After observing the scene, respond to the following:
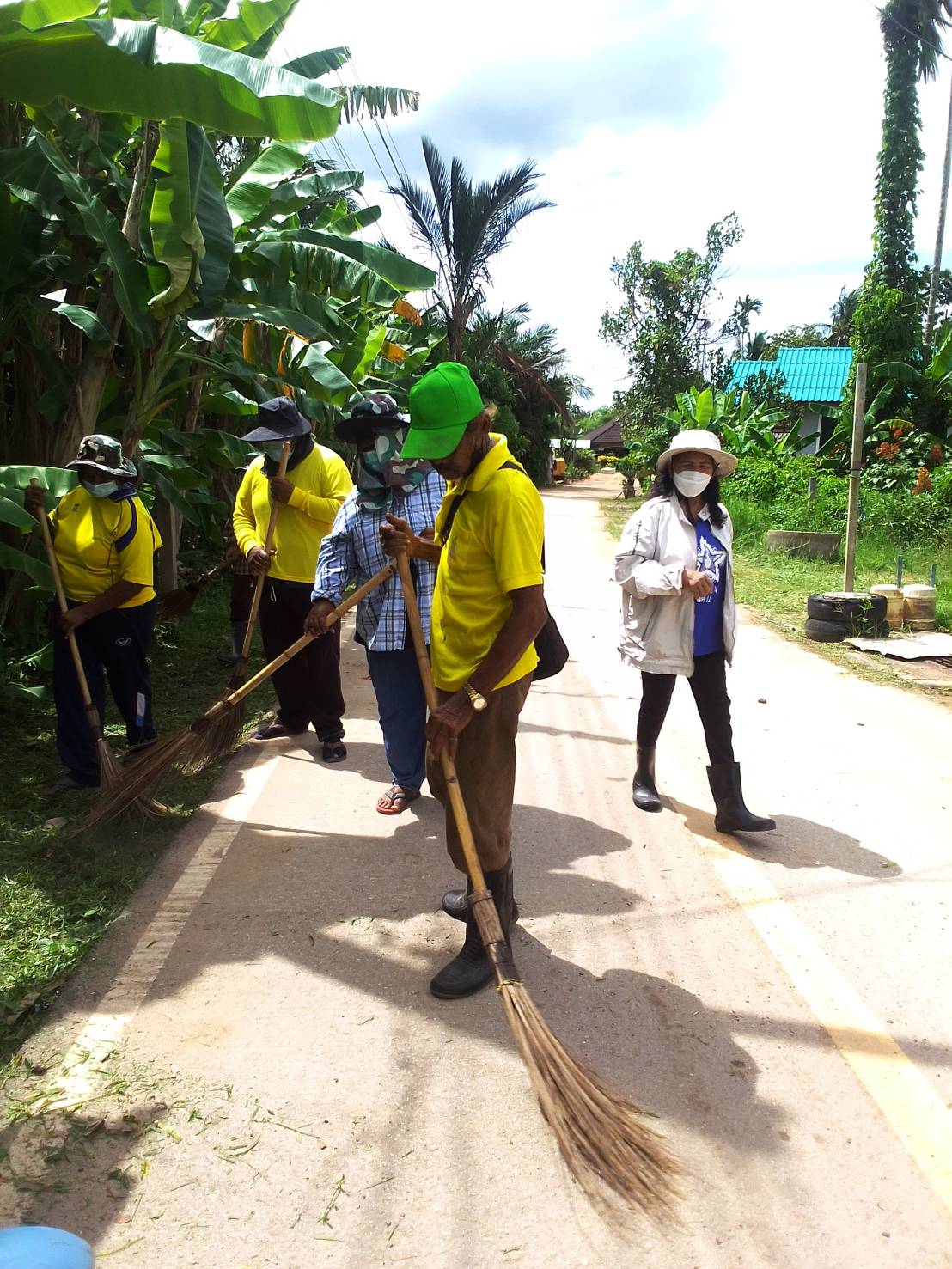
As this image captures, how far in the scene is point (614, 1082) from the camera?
9.38ft

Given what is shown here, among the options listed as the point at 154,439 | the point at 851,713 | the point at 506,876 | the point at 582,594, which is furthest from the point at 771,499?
the point at 506,876

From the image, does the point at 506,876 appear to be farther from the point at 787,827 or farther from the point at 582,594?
the point at 582,594

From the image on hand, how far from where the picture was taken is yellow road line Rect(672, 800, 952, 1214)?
2.62 m

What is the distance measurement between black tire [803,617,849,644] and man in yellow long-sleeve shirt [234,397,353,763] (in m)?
5.36

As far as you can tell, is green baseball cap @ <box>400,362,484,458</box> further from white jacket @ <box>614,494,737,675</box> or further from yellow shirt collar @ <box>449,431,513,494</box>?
white jacket @ <box>614,494,737,675</box>

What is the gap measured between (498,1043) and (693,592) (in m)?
2.34

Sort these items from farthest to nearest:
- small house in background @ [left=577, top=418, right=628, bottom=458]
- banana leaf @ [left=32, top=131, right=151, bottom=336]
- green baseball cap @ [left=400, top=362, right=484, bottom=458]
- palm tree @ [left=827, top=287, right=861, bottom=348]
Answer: small house in background @ [left=577, top=418, right=628, bottom=458] → palm tree @ [left=827, top=287, right=861, bottom=348] → banana leaf @ [left=32, top=131, right=151, bottom=336] → green baseball cap @ [left=400, top=362, right=484, bottom=458]

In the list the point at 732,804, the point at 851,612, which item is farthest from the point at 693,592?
the point at 851,612

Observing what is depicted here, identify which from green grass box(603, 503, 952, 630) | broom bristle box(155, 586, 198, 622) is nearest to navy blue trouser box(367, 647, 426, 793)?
broom bristle box(155, 586, 198, 622)

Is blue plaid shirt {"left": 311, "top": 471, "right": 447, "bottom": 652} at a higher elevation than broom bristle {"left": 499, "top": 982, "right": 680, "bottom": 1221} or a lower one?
higher

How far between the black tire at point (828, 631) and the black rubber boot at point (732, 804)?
5.18 meters

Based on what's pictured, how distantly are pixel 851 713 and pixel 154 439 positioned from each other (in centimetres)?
549

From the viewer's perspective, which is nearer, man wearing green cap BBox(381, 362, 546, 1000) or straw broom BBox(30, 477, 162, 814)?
man wearing green cap BBox(381, 362, 546, 1000)

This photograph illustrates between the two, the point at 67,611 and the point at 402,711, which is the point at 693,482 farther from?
the point at 67,611
